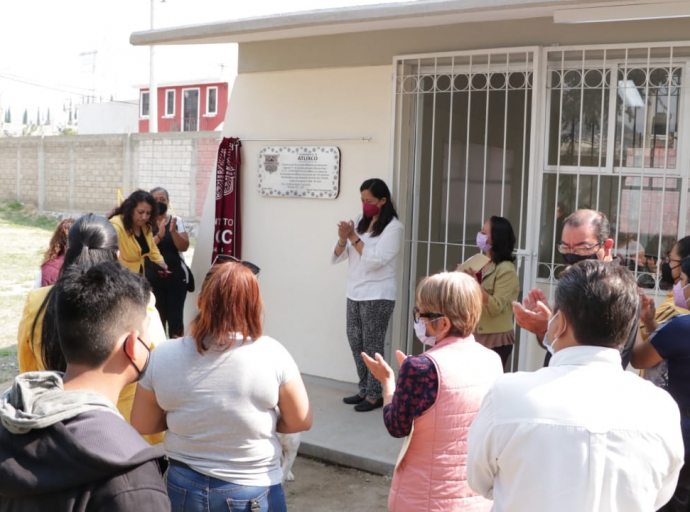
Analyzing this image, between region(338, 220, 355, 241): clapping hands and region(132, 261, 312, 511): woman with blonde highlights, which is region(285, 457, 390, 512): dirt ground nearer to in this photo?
region(338, 220, 355, 241): clapping hands

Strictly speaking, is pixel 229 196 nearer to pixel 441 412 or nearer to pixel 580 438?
pixel 441 412

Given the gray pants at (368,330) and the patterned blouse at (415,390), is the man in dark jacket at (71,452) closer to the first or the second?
the patterned blouse at (415,390)

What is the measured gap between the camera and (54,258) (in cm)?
374

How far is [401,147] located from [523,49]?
1164mm

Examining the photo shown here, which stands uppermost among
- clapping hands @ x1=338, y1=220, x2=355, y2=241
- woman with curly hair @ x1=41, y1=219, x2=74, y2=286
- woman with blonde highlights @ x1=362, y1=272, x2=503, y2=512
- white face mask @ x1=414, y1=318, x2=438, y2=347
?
clapping hands @ x1=338, y1=220, x2=355, y2=241

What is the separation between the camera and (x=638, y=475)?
1.78 m

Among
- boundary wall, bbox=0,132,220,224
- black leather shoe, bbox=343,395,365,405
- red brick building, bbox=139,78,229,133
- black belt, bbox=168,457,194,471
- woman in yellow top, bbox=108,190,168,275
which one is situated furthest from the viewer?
red brick building, bbox=139,78,229,133

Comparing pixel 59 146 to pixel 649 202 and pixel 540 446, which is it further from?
pixel 540 446

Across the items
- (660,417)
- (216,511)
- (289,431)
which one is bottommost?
(216,511)

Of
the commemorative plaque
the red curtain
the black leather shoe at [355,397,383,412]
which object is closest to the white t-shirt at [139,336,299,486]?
the black leather shoe at [355,397,383,412]

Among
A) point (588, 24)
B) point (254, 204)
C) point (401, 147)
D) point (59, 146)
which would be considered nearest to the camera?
point (588, 24)

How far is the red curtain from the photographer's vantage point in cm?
648

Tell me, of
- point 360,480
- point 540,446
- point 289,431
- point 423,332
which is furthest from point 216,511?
point 360,480

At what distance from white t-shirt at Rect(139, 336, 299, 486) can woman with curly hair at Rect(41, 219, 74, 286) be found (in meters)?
1.26
